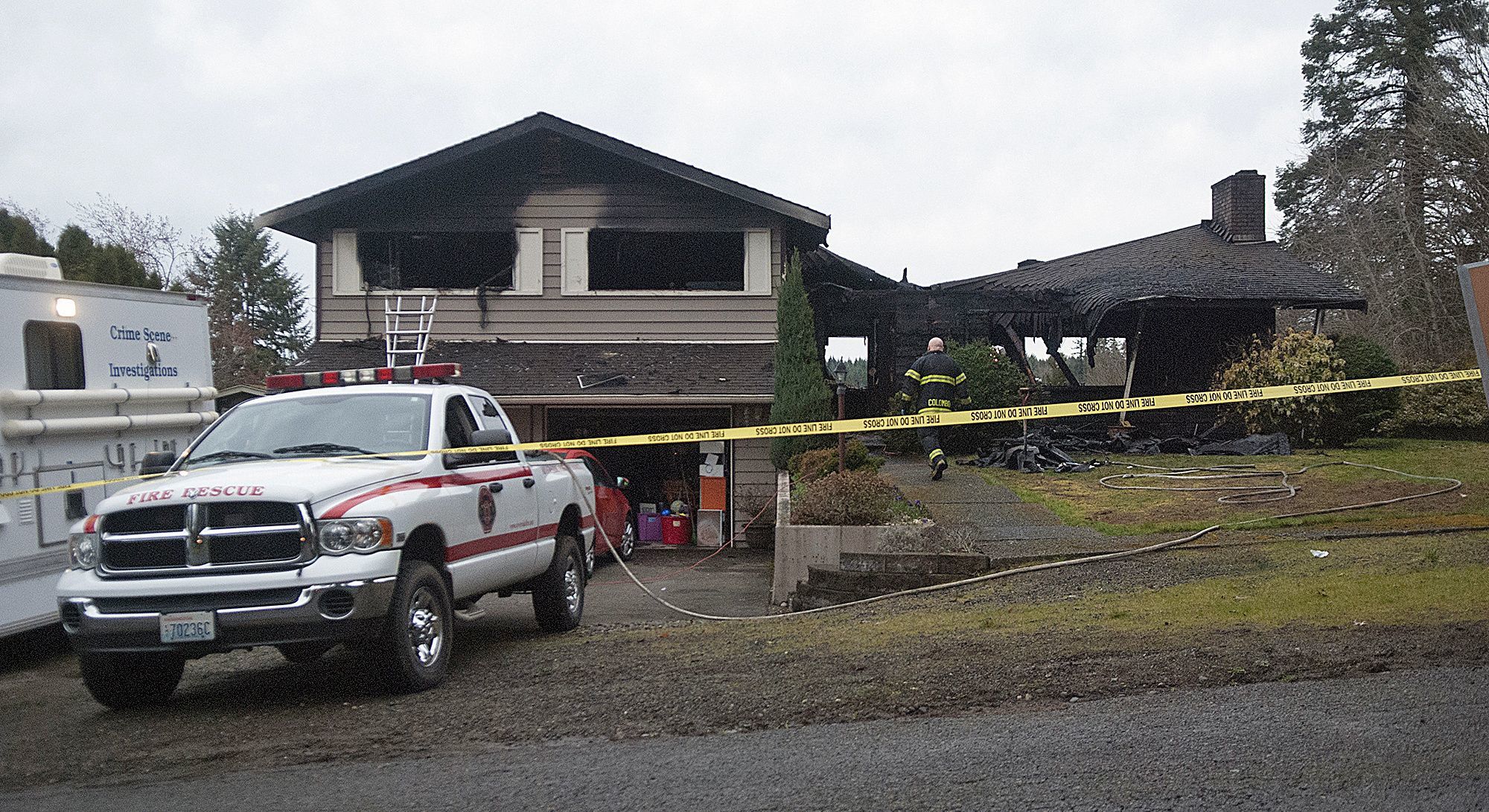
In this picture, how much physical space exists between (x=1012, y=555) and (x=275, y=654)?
572 cm

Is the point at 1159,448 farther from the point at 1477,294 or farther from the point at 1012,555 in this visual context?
the point at 1477,294

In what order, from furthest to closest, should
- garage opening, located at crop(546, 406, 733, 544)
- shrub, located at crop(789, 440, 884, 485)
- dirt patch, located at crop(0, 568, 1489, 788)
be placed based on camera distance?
garage opening, located at crop(546, 406, 733, 544) → shrub, located at crop(789, 440, 884, 485) → dirt patch, located at crop(0, 568, 1489, 788)

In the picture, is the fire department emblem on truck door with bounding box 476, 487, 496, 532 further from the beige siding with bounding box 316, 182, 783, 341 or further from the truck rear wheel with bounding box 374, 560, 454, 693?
the beige siding with bounding box 316, 182, 783, 341

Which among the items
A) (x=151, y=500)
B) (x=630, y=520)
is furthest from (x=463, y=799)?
(x=630, y=520)

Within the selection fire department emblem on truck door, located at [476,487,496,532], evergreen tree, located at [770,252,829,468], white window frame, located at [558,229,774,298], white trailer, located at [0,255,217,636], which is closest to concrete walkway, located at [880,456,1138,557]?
evergreen tree, located at [770,252,829,468]

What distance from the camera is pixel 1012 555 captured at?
31.2 ft

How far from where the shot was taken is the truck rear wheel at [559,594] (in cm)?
943

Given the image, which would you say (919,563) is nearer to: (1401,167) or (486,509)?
(486,509)

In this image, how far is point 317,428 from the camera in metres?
8.01

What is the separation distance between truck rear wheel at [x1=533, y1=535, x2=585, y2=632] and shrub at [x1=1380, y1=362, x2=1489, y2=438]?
48.3 ft

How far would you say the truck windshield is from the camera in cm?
778

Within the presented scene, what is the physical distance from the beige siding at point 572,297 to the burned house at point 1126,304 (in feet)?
9.96

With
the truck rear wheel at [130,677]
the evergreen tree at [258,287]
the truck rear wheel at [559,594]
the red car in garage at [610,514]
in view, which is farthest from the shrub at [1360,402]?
the evergreen tree at [258,287]

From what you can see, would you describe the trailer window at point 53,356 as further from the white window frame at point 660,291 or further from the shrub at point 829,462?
the white window frame at point 660,291
